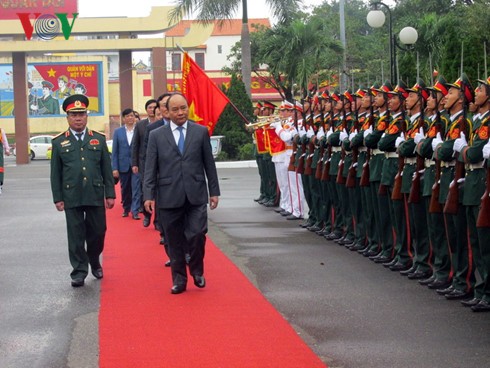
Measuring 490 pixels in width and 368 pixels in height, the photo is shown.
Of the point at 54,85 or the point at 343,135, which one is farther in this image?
the point at 54,85

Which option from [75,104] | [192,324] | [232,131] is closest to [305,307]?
[192,324]

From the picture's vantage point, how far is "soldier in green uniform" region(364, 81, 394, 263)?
440 inches

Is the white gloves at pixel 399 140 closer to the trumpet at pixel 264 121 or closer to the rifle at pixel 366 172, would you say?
the rifle at pixel 366 172

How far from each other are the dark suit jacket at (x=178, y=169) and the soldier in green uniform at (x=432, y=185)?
73.6 inches

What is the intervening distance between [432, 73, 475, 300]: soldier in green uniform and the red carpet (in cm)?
165

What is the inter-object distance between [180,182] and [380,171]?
2.51 m

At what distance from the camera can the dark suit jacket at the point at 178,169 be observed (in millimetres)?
9719

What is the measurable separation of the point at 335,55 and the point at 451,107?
28918 mm

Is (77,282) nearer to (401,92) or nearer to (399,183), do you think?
(399,183)

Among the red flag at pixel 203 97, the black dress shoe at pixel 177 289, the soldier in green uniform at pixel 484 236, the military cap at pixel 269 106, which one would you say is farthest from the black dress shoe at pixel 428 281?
the military cap at pixel 269 106

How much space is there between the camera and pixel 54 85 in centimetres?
6378

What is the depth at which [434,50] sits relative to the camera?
30.1m

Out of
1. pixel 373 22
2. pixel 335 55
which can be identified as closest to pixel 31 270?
pixel 373 22

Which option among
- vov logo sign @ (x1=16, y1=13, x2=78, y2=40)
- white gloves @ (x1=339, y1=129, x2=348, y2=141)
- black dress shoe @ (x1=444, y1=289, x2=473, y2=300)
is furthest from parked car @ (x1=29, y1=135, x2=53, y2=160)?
black dress shoe @ (x1=444, y1=289, x2=473, y2=300)
